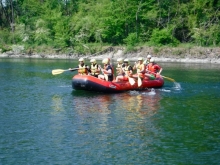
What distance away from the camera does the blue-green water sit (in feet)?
40.9

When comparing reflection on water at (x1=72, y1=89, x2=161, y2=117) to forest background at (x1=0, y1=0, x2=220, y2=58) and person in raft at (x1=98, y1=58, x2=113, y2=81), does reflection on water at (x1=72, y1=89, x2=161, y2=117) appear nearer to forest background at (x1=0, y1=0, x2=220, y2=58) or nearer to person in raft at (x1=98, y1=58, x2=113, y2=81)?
person in raft at (x1=98, y1=58, x2=113, y2=81)

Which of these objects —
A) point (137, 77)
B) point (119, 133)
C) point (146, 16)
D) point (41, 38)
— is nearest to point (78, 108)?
point (119, 133)

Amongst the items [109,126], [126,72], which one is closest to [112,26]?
[126,72]

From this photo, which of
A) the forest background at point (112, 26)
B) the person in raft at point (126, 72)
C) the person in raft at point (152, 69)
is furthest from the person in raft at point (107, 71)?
the forest background at point (112, 26)

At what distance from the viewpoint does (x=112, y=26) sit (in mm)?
57781

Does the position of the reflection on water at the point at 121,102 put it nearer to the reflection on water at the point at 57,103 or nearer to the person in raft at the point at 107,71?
the reflection on water at the point at 57,103

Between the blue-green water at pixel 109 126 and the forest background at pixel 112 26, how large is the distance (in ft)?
95.4

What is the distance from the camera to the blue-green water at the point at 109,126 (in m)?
12.5

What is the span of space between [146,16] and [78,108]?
3842 centimetres

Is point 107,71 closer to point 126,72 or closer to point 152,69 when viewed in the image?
point 126,72

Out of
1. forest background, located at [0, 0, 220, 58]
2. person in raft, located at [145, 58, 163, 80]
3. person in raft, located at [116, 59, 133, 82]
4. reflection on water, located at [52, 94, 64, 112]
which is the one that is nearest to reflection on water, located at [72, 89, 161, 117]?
reflection on water, located at [52, 94, 64, 112]

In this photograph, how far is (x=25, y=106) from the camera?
763 inches

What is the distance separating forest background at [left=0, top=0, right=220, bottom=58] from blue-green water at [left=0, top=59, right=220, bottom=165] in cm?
2909

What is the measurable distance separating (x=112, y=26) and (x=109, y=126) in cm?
4322
